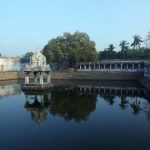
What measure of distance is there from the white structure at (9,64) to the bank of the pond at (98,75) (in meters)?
31.3

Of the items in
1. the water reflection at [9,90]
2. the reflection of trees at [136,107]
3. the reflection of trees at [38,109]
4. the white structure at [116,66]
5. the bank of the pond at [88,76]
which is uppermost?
the white structure at [116,66]

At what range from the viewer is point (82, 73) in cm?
8144

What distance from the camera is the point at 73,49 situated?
8538 centimetres

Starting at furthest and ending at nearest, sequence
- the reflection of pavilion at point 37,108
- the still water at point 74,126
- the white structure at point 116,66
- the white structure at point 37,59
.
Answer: the white structure at point 116,66 < the white structure at point 37,59 < the reflection of pavilion at point 37,108 < the still water at point 74,126

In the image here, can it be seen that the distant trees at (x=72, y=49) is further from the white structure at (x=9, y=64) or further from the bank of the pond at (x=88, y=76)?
the white structure at (x=9, y=64)

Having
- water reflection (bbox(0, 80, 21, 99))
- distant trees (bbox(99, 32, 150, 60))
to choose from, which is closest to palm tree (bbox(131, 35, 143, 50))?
distant trees (bbox(99, 32, 150, 60))

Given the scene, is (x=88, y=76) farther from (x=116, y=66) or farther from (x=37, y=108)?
(x=37, y=108)

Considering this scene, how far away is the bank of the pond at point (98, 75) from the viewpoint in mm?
75350

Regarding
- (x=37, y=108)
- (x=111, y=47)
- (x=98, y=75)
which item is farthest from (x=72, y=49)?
(x=37, y=108)

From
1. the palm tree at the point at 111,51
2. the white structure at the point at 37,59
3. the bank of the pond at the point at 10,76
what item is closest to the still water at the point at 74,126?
the white structure at the point at 37,59

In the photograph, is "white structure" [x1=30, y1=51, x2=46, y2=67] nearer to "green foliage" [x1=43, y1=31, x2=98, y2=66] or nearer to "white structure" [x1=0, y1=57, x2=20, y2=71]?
"green foliage" [x1=43, y1=31, x2=98, y2=66]

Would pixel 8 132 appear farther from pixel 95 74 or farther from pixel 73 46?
pixel 73 46

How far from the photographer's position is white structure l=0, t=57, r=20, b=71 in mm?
108125

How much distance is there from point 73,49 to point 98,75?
12.1 meters
